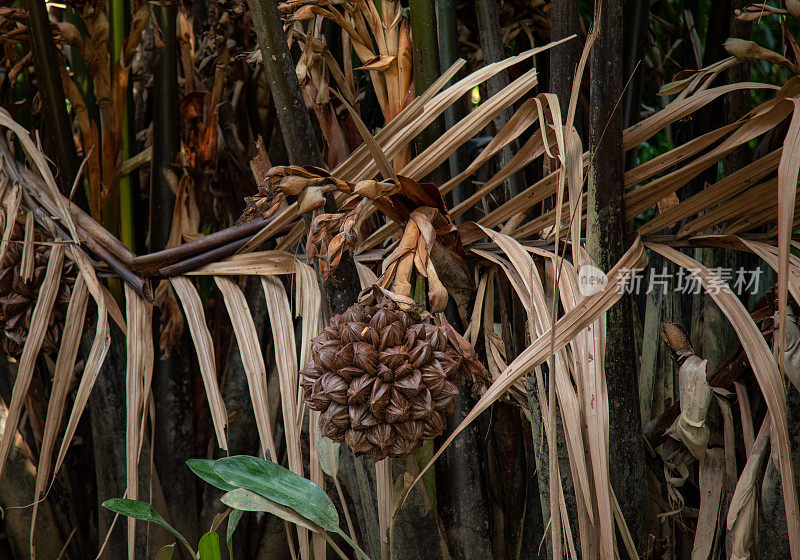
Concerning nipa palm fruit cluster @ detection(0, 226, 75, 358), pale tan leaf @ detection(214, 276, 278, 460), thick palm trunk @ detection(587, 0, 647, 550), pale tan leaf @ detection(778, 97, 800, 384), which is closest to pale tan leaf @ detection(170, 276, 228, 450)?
pale tan leaf @ detection(214, 276, 278, 460)

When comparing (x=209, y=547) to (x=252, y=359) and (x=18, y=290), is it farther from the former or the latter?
(x=18, y=290)

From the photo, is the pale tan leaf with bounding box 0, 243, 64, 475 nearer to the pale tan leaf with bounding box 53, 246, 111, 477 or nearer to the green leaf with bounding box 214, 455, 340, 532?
the pale tan leaf with bounding box 53, 246, 111, 477

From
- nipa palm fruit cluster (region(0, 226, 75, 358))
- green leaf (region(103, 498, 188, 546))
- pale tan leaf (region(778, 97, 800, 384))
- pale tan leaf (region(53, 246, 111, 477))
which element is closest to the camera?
pale tan leaf (region(778, 97, 800, 384))

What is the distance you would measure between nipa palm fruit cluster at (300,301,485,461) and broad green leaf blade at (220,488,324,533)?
0.10 meters

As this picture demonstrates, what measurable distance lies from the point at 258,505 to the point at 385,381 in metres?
0.16

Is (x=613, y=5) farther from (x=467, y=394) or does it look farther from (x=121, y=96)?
(x=121, y=96)

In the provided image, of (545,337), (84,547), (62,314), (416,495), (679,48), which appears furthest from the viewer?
(679,48)

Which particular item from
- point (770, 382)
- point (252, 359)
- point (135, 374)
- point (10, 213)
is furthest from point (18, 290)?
point (770, 382)

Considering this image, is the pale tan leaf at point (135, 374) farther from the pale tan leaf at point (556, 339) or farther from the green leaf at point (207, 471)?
the pale tan leaf at point (556, 339)

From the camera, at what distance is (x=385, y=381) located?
0.42 meters

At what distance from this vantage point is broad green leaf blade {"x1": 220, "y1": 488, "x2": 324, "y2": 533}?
49 cm

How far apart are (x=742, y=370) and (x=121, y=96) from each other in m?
0.77

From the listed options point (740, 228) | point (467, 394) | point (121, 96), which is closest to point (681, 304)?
point (740, 228)

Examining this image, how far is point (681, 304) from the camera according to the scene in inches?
33.0
